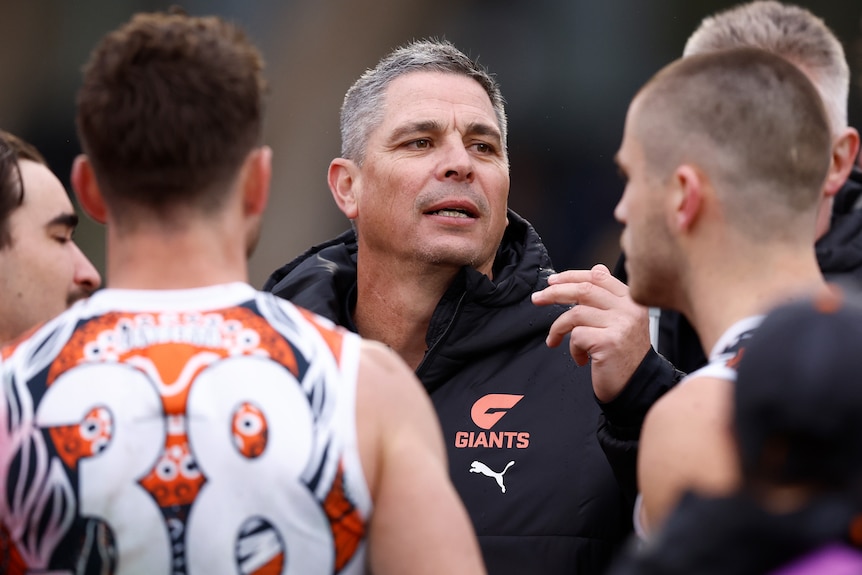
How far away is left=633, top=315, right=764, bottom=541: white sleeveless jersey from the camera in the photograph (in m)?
2.13

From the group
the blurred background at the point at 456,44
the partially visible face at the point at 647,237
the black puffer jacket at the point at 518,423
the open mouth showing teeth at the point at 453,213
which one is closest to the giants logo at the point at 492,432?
the black puffer jacket at the point at 518,423

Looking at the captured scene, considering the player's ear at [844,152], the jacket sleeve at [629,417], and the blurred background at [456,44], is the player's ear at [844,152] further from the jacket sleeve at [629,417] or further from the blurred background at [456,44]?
the blurred background at [456,44]

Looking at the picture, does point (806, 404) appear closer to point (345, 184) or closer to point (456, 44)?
point (345, 184)

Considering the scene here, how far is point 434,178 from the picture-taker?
381 centimetres

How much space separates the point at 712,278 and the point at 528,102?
5.09 meters

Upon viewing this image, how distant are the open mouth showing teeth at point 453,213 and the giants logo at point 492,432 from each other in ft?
2.06

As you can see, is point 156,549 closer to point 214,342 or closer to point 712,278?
point 214,342

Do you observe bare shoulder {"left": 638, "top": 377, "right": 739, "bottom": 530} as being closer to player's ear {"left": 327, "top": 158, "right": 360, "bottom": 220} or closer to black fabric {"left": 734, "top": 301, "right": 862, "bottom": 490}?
black fabric {"left": 734, "top": 301, "right": 862, "bottom": 490}

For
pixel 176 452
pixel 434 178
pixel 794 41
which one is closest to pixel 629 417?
pixel 434 178

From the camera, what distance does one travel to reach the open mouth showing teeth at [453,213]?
148 inches

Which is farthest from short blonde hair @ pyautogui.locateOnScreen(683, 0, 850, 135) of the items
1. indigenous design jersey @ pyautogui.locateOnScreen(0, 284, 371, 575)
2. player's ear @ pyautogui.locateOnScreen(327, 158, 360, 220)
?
indigenous design jersey @ pyautogui.locateOnScreen(0, 284, 371, 575)

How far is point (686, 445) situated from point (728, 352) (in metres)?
0.26

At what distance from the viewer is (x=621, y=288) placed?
316 cm

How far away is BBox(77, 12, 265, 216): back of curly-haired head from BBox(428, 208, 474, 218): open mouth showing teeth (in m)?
1.69
